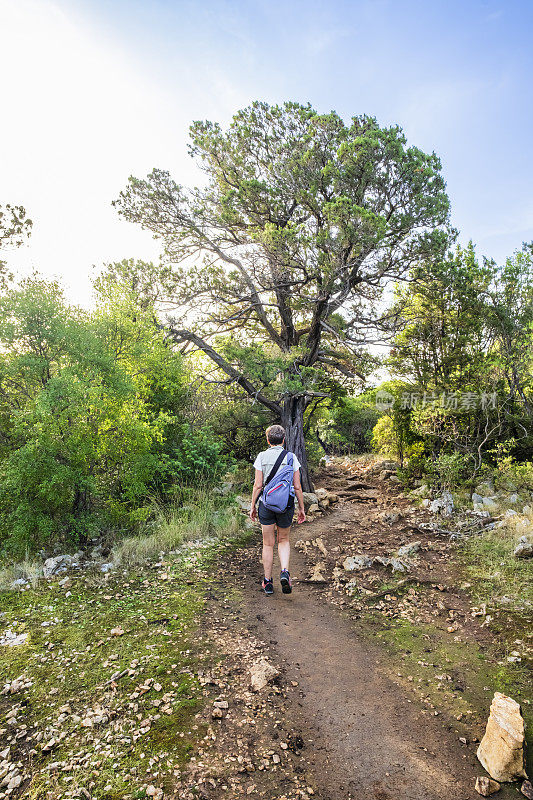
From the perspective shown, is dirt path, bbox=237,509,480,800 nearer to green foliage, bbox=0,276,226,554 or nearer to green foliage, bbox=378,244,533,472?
green foliage, bbox=0,276,226,554

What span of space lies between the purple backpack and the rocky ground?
1.16 meters

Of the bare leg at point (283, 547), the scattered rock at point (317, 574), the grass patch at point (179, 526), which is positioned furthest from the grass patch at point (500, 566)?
the grass patch at point (179, 526)

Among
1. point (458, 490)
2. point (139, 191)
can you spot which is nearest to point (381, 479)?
point (458, 490)

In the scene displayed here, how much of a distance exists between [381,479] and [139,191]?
36.9ft

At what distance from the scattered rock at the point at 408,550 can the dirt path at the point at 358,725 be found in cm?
220

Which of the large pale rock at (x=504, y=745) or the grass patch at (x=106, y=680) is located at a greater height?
the large pale rock at (x=504, y=745)

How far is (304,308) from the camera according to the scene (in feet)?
33.6

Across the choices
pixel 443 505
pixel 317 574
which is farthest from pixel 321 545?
pixel 443 505

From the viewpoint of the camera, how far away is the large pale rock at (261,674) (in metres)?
3.02

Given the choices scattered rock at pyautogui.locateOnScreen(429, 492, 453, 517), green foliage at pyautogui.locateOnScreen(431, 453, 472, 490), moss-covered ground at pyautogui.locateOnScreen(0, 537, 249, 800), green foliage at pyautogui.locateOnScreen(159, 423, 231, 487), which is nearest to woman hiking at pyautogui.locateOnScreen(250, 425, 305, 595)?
moss-covered ground at pyautogui.locateOnScreen(0, 537, 249, 800)

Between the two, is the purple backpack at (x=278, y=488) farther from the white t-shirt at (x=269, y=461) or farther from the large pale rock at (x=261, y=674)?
the large pale rock at (x=261, y=674)

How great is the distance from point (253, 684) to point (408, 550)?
12.4 ft

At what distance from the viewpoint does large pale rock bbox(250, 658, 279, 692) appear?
9.91 ft

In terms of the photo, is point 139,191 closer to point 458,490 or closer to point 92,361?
point 92,361
